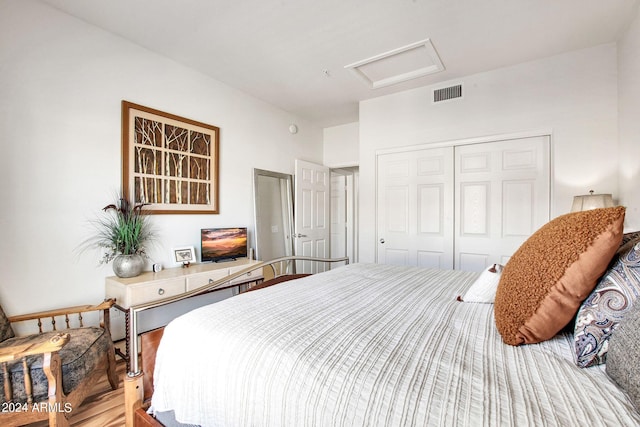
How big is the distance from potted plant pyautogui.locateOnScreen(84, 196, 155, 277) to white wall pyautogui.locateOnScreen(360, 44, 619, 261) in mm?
3200

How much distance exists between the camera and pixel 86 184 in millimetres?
2256

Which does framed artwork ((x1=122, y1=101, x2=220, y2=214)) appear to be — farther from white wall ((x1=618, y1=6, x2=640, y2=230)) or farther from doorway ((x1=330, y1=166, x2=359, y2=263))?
white wall ((x1=618, y1=6, x2=640, y2=230))

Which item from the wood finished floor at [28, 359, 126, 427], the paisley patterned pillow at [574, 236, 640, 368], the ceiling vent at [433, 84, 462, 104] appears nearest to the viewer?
the paisley patterned pillow at [574, 236, 640, 368]

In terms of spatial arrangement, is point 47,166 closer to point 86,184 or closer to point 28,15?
point 86,184

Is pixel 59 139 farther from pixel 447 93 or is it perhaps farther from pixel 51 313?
pixel 447 93

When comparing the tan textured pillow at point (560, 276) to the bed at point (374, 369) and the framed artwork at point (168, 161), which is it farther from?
the framed artwork at point (168, 161)

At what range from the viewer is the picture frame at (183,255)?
2791 millimetres

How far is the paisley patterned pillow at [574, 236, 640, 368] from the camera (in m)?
0.72

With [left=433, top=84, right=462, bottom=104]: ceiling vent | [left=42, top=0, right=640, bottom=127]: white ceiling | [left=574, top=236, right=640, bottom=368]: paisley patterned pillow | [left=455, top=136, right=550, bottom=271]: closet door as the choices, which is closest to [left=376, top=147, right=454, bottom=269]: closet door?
[left=455, top=136, right=550, bottom=271]: closet door

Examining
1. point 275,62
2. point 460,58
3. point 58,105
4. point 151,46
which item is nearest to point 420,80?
point 460,58

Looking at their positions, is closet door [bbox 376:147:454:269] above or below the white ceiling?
below

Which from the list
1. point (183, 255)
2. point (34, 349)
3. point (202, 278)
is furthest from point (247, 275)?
point (34, 349)

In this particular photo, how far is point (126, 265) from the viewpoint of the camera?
2258 millimetres

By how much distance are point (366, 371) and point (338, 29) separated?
2.61 meters
